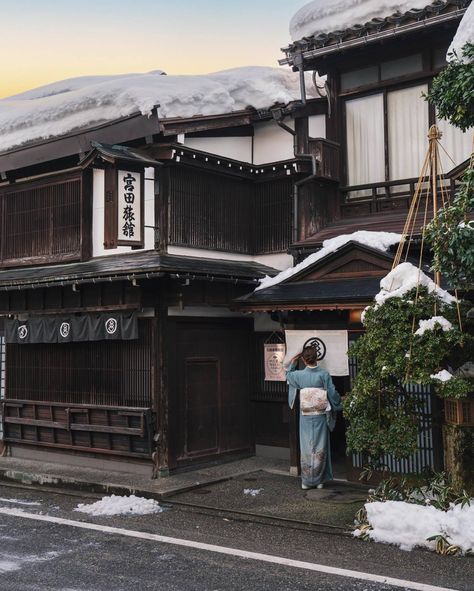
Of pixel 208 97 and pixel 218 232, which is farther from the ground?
pixel 208 97

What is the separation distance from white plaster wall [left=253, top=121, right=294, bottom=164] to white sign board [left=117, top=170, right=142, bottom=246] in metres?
3.34

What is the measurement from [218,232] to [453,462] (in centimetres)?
723

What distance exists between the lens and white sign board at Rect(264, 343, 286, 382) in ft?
43.7

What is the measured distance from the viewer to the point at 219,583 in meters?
6.80

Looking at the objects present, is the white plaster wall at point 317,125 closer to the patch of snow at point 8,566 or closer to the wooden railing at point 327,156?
the wooden railing at point 327,156

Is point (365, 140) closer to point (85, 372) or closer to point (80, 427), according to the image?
point (85, 372)

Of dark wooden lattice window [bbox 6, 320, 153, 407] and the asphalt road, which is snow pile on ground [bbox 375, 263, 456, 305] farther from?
dark wooden lattice window [bbox 6, 320, 153, 407]

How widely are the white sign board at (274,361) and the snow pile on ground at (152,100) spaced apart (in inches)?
196

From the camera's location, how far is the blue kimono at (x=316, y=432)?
1098 cm

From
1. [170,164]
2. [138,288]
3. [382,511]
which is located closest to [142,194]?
[170,164]

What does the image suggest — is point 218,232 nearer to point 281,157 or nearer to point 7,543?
point 281,157

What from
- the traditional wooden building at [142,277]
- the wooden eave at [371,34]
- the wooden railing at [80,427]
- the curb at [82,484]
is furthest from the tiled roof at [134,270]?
the wooden eave at [371,34]

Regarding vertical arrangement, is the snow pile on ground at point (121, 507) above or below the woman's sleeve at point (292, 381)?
below

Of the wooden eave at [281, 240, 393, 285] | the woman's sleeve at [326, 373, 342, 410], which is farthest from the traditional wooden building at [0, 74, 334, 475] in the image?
the woman's sleeve at [326, 373, 342, 410]
